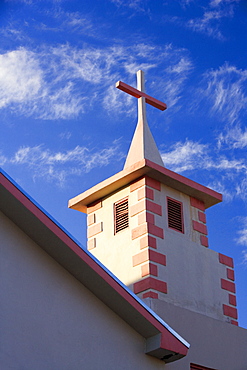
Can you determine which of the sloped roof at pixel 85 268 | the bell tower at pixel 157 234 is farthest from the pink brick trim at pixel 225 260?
the sloped roof at pixel 85 268

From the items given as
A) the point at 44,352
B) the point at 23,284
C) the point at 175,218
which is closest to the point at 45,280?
the point at 23,284

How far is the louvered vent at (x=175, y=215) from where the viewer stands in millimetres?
15540

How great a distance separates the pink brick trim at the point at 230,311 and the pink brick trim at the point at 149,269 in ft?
7.26

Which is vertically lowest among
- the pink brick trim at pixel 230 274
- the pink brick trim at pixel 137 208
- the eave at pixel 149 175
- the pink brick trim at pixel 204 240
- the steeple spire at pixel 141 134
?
the pink brick trim at pixel 230 274

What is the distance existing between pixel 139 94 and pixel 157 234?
167 inches

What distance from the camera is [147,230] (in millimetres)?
14719

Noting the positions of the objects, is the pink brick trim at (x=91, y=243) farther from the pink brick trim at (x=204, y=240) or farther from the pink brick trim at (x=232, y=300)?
the pink brick trim at (x=232, y=300)

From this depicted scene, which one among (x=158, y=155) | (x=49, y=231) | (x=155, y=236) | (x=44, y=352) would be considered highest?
(x=158, y=155)

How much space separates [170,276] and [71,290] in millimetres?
3999

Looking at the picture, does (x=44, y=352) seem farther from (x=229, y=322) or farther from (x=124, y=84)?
(x=124, y=84)

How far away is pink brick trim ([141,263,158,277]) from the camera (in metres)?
14.1

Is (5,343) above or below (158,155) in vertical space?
below

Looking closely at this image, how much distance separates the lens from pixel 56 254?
10875 millimetres

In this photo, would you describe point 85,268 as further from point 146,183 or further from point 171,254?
point 146,183
